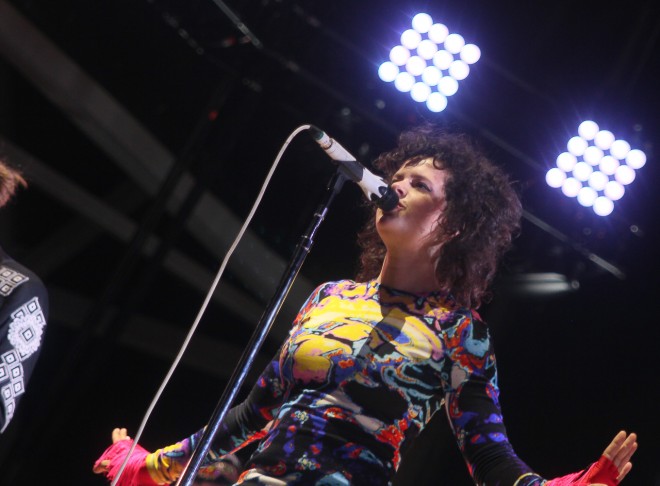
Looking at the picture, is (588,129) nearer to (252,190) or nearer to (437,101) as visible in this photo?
(437,101)

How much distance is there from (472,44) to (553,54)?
44cm

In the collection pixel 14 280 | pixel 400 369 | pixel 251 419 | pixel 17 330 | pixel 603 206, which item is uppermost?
pixel 603 206

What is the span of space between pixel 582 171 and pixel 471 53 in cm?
72

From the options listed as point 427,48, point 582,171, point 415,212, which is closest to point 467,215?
point 415,212

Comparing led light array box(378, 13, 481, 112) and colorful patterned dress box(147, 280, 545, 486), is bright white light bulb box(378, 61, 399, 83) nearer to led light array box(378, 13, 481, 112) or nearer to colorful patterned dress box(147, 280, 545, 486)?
led light array box(378, 13, 481, 112)

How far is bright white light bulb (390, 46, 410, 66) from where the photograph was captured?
12.2ft

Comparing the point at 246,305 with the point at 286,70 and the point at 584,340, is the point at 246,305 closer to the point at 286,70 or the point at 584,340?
the point at 286,70

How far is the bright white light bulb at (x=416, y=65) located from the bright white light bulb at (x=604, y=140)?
837 millimetres

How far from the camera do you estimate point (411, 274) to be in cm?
214

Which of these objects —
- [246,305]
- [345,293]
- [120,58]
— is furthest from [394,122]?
[345,293]

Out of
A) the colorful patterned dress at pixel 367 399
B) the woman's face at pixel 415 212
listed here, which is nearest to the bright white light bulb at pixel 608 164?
the woman's face at pixel 415 212

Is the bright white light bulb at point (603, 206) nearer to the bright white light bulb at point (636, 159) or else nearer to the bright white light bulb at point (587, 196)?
the bright white light bulb at point (587, 196)

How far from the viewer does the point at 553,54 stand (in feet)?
12.5

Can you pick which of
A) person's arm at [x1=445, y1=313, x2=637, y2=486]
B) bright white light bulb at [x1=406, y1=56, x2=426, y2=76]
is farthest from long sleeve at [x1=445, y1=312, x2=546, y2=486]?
bright white light bulb at [x1=406, y1=56, x2=426, y2=76]
